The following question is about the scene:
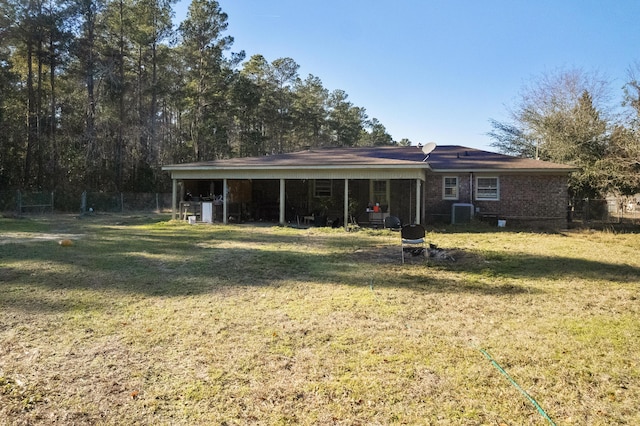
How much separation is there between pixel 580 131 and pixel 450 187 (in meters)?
9.01

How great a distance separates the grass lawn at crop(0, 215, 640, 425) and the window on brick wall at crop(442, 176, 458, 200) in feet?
27.4

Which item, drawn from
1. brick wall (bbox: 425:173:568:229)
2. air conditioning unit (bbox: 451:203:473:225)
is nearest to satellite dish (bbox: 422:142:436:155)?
brick wall (bbox: 425:173:568:229)

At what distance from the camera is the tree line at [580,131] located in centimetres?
1636

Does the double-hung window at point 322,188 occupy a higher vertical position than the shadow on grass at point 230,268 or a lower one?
higher

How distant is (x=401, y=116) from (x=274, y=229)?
13.5m

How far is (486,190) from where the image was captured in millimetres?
16188

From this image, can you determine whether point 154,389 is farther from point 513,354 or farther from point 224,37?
point 224,37

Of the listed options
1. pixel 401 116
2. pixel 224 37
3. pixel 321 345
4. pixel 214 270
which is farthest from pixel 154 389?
pixel 224 37

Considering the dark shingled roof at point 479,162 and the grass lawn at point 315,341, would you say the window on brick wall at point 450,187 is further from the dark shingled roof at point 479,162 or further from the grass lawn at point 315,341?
the grass lawn at point 315,341

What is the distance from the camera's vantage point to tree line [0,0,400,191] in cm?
2414

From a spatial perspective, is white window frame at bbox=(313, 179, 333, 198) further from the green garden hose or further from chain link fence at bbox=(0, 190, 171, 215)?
the green garden hose

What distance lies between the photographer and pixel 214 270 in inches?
285

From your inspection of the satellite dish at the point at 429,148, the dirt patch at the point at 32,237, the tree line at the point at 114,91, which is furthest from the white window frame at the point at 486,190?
the tree line at the point at 114,91

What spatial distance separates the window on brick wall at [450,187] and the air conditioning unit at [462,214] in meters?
0.95
